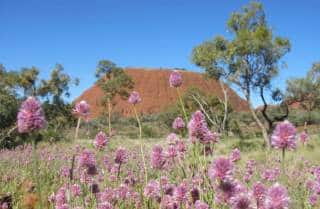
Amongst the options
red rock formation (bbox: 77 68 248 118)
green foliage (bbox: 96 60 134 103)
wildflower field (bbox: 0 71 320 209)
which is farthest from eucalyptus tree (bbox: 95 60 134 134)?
red rock formation (bbox: 77 68 248 118)

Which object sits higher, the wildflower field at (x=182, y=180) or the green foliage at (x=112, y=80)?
the green foliage at (x=112, y=80)

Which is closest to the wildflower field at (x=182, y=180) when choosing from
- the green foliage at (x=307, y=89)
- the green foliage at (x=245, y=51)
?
the green foliage at (x=245, y=51)

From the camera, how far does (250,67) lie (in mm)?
25094

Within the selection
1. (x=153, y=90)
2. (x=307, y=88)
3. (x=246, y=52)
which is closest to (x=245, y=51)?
(x=246, y=52)

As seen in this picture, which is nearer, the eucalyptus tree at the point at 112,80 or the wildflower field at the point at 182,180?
the wildflower field at the point at 182,180

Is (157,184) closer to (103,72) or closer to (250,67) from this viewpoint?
(250,67)

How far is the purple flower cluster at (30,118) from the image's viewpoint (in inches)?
83.4

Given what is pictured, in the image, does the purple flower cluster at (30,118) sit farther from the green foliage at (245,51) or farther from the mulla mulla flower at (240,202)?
the green foliage at (245,51)

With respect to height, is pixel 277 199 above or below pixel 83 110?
below

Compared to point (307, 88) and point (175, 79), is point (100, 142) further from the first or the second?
point (307, 88)

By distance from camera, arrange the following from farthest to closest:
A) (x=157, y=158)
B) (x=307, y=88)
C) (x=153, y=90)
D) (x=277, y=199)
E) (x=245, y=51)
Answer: (x=153, y=90), (x=307, y=88), (x=245, y=51), (x=157, y=158), (x=277, y=199)

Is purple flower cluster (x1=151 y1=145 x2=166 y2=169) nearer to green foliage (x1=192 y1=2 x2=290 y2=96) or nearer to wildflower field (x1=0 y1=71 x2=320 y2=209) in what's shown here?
wildflower field (x1=0 y1=71 x2=320 y2=209)

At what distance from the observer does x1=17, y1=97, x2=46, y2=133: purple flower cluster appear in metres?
2.12

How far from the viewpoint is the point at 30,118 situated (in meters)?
2.15
